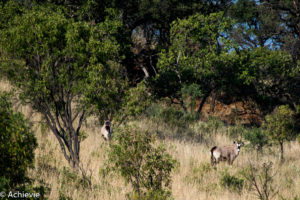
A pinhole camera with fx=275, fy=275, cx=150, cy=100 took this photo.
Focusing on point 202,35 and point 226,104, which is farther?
point 226,104

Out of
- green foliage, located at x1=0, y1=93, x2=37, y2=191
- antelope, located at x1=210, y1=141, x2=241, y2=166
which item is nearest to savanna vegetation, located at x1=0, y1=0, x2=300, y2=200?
green foliage, located at x1=0, y1=93, x2=37, y2=191

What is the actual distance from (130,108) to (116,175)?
8.71 ft

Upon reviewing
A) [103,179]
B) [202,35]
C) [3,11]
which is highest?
[202,35]

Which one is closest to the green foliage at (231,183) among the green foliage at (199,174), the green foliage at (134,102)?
the green foliage at (199,174)

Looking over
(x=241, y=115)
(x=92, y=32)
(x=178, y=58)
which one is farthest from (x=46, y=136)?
(x=241, y=115)

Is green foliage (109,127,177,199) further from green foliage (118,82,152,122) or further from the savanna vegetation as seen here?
green foliage (118,82,152,122)

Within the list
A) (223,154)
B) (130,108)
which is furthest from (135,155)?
(223,154)

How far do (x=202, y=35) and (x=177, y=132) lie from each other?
6.68m

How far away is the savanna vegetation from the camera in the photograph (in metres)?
5.56

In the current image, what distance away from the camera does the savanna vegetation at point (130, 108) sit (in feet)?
18.2

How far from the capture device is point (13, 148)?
10.9ft

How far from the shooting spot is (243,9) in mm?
25000

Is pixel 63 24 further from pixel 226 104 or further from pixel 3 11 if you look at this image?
pixel 226 104

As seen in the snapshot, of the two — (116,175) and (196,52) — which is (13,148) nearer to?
(116,175)
